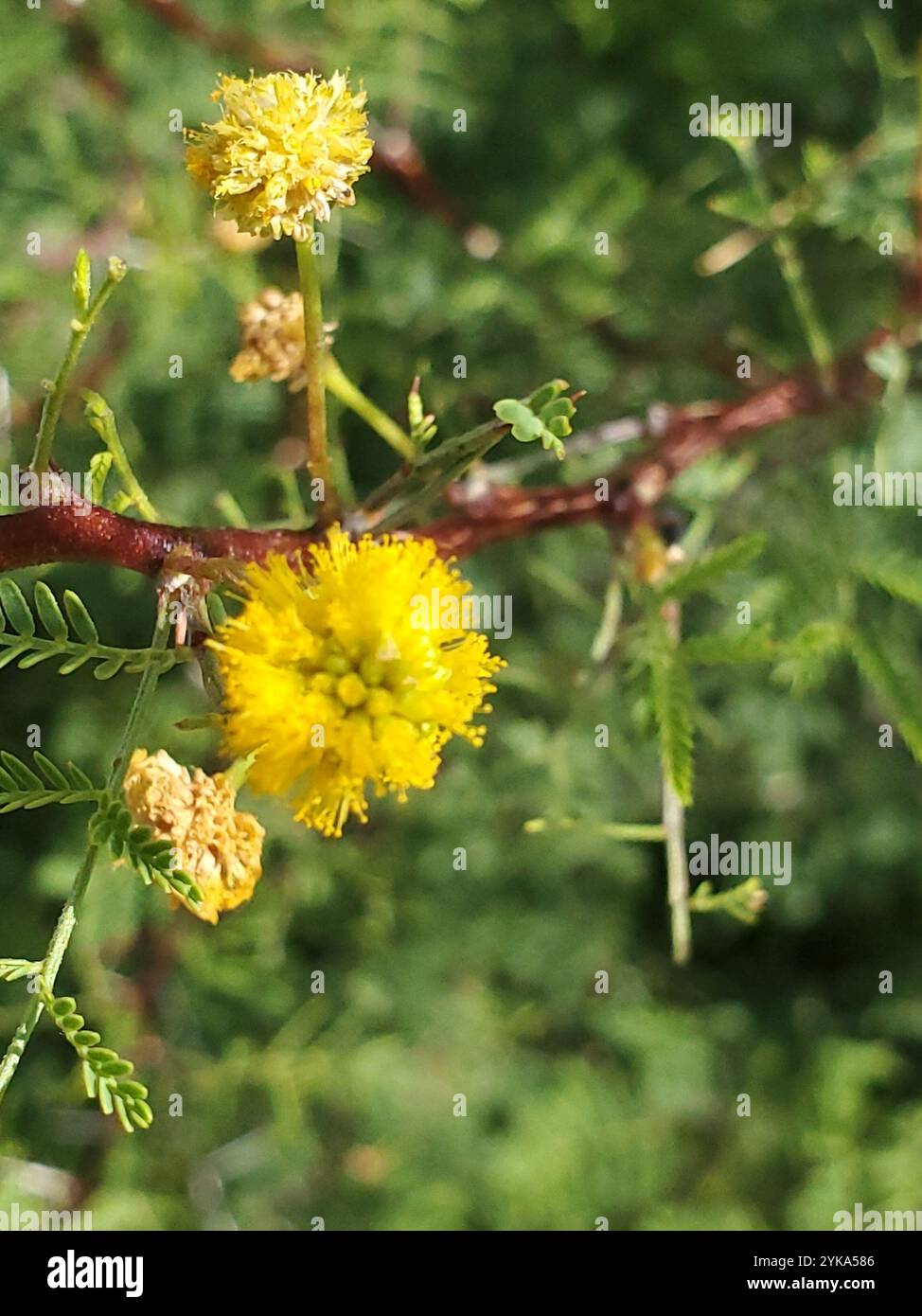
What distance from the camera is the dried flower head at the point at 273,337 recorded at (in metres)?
1.05

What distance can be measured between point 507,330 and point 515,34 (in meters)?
0.57

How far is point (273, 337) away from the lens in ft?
3.47

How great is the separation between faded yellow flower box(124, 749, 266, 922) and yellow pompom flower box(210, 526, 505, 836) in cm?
6

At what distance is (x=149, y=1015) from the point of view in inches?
81.5

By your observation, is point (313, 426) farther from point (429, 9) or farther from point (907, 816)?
point (907, 816)

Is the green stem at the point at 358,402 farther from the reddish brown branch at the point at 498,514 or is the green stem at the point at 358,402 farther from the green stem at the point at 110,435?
the green stem at the point at 110,435

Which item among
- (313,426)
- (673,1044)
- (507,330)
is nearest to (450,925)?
(673,1044)

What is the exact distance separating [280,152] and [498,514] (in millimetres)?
409

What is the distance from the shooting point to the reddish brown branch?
32.0 inches

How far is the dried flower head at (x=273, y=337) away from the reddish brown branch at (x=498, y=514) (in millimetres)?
199

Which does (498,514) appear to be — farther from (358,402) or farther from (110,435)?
(110,435)
